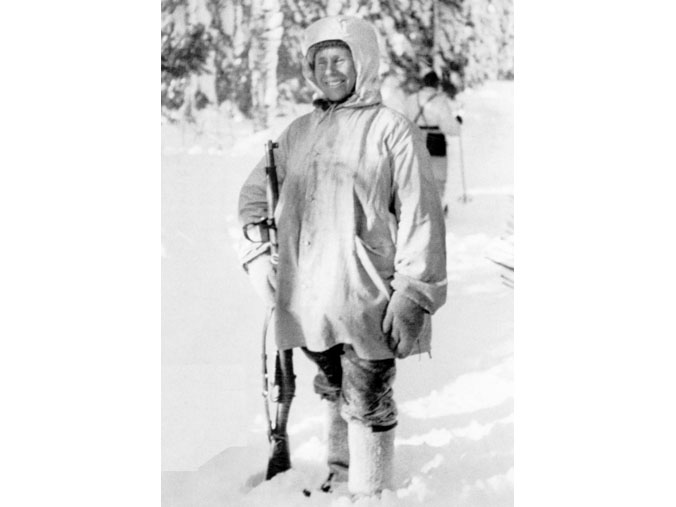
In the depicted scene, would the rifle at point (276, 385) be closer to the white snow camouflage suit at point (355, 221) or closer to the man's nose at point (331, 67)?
the white snow camouflage suit at point (355, 221)

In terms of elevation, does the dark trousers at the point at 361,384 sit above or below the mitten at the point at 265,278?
below

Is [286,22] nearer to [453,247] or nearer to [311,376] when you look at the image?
[453,247]

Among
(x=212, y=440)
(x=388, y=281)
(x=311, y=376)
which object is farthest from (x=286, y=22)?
(x=212, y=440)

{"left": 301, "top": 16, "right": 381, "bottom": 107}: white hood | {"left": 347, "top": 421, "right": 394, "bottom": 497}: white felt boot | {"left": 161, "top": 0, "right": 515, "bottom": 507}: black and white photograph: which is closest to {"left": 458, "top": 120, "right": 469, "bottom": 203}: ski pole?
{"left": 161, "top": 0, "right": 515, "bottom": 507}: black and white photograph

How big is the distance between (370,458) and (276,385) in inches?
11.6

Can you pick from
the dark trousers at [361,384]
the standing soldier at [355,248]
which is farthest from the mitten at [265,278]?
the dark trousers at [361,384]

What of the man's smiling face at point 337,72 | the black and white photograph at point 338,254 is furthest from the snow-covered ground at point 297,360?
the man's smiling face at point 337,72

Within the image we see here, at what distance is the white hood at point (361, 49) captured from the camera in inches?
88.5

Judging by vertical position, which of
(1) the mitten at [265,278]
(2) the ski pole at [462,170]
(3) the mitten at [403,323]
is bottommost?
(3) the mitten at [403,323]

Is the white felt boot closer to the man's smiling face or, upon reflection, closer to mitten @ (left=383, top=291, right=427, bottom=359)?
mitten @ (left=383, top=291, right=427, bottom=359)

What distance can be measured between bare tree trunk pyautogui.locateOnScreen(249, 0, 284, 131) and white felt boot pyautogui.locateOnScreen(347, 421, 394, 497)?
0.81m

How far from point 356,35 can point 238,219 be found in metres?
0.54

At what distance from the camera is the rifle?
7.45 feet

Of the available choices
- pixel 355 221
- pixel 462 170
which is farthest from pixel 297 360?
pixel 462 170
